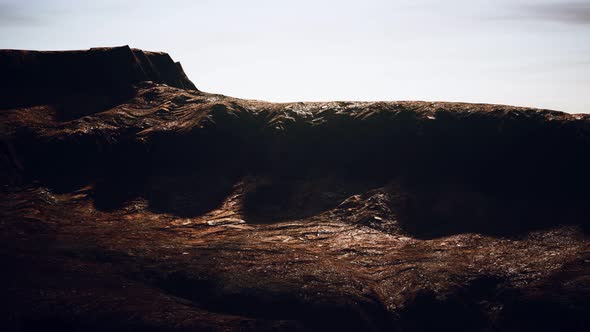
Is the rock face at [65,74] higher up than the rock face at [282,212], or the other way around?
the rock face at [65,74]

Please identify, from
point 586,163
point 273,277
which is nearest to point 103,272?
point 273,277

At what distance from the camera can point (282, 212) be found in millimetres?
67000

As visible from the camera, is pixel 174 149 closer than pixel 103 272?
No

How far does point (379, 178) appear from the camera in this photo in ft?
229

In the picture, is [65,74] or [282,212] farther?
[65,74]

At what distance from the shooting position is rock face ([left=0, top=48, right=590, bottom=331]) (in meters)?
45.7

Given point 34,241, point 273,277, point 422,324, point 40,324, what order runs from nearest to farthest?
1. point 40,324
2. point 422,324
3. point 273,277
4. point 34,241

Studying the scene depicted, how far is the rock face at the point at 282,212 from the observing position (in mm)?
45688

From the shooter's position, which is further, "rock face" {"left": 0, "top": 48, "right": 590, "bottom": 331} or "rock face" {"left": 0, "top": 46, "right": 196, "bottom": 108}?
"rock face" {"left": 0, "top": 46, "right": 196, "bottom": 108}

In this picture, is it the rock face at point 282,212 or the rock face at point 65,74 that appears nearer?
the rock face at point 282,212

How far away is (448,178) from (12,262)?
43.3 metres

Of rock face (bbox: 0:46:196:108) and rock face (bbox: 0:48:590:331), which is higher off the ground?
rock face (bbox: 0:46:196:108)

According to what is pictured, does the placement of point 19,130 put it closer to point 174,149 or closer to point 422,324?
point 174,149

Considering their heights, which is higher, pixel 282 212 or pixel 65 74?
pixel 65 74
